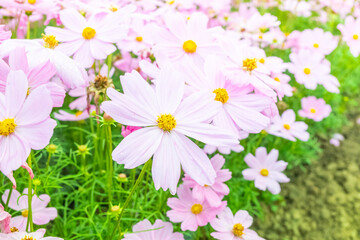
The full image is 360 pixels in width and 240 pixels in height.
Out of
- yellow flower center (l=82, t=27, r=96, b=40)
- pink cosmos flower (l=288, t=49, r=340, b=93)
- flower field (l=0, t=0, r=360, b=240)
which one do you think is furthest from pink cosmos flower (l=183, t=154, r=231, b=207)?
pink cosmos flower (l=288, t=49, r=340, b=93)

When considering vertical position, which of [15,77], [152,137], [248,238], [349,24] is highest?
[349,24]

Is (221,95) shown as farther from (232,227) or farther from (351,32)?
(351,32)

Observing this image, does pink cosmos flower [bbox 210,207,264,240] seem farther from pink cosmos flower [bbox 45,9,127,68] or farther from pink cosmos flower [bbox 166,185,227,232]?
pink cosmos flower [bbox 45,9,127,68]

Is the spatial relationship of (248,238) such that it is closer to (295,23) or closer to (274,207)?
(274,207)

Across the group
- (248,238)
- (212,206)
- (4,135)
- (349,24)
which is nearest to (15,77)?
(4,135)

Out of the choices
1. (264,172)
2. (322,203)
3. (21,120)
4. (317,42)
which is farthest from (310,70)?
(21,120)

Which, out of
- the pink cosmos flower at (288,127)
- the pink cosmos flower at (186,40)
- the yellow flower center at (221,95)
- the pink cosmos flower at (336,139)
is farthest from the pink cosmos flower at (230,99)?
the pink cosmos flower at (336,139)

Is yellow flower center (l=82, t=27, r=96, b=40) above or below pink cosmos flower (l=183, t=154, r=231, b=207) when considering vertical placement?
above
